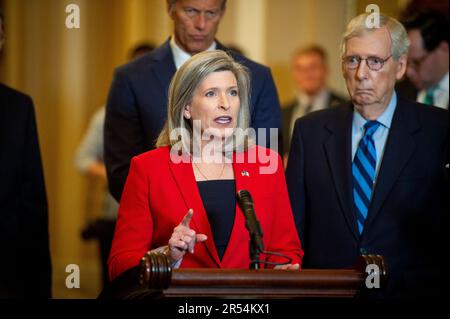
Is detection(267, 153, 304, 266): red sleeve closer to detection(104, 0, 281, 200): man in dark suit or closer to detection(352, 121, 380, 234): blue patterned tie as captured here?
detection(352, 121, 380, 234): blue patterned tie

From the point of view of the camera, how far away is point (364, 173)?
3910 millimetres

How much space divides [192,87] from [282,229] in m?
0.62

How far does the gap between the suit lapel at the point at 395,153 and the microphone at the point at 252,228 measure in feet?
3.35

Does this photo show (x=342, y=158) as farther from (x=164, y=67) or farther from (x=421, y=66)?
(x=421, y=66)

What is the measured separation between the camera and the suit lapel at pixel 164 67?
13.8 ft

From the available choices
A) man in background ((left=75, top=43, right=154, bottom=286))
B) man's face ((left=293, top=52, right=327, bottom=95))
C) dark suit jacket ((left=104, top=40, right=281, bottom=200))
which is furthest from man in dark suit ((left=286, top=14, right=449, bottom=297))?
man's face ((left=293, top=52, right=327, bottom=95))

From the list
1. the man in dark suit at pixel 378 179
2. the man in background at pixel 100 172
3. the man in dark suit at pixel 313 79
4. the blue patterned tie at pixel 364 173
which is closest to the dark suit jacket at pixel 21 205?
the man in dark suit at pixel 378 179

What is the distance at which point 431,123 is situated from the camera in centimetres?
399

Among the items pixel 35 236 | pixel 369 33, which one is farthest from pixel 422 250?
pixel 35 236

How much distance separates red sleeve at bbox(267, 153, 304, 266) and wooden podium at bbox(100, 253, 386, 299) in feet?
1.48

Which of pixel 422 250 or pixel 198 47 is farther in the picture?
pixel 198 47

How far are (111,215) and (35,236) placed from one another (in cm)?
220

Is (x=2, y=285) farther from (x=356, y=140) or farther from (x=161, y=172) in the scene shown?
(x=356, y=140)
